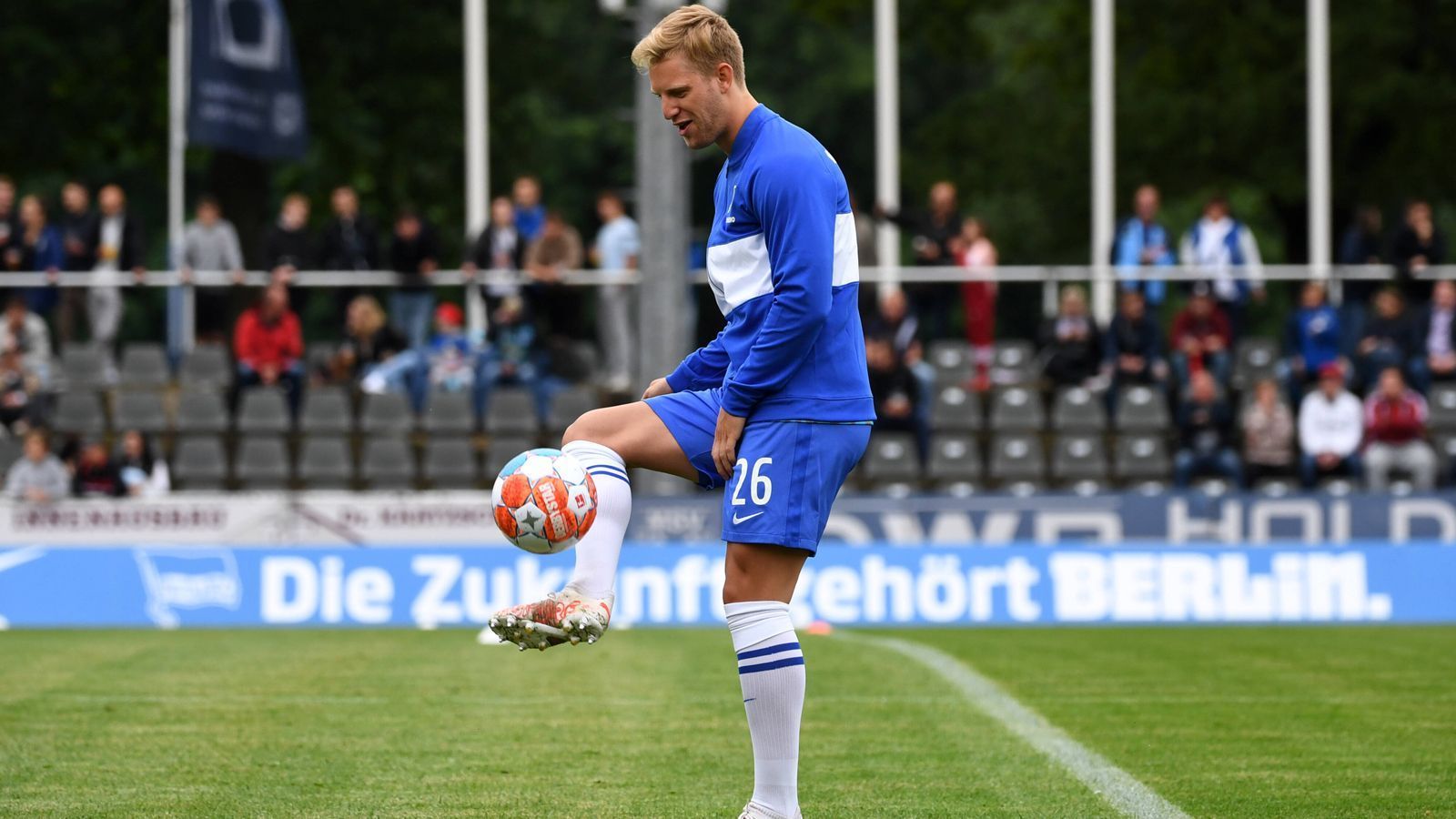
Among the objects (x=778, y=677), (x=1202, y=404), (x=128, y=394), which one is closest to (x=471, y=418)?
(x=128, y=394)

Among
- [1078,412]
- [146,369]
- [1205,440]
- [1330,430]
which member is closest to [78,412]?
[146,369]

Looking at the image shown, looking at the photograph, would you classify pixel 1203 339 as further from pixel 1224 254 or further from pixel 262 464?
pixel 262 464

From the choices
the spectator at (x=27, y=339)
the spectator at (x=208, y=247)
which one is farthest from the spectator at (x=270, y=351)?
the spectator at (x=27, y=339)

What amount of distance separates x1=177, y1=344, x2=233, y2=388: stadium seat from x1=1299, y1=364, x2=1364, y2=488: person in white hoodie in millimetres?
9971

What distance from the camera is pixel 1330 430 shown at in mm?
18516

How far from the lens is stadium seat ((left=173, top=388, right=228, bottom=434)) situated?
1959 centimetres

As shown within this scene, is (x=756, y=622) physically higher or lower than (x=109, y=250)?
lower

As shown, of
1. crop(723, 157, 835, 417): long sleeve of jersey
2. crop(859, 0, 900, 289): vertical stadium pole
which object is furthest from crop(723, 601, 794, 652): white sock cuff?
crop(859, 0, 900, 289): vertical stadium pole

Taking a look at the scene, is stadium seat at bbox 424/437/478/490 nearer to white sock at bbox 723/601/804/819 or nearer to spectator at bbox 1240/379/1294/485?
spectator at bbox 1240/379/1294/485

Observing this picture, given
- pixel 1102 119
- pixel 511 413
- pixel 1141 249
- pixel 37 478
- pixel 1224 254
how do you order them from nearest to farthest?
pixel 37 478 → pixel 511 413 → pixel 1224 254 → pixel 1141 249 → pixel 1102 119

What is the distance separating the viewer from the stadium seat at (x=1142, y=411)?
19.2 m

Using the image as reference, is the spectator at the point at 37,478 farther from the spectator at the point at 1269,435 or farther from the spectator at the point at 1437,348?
the spectator at the point at 1437,348

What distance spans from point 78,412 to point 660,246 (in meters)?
6.46

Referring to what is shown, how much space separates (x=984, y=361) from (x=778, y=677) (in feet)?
48.8
